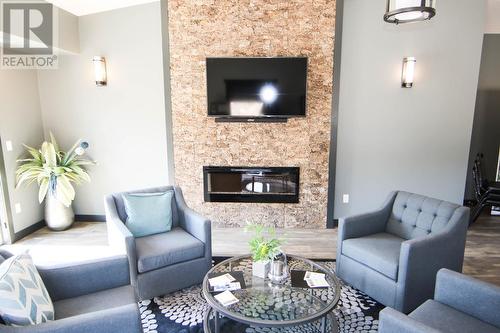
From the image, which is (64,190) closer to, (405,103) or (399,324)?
(399,324)

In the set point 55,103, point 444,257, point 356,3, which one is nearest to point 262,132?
point 356,3

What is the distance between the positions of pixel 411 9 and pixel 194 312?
2.55 m

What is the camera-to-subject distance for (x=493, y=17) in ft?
15.4

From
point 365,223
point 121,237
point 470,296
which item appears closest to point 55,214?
point 121,237

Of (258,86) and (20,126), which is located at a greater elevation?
(258,86)

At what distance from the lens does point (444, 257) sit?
257 cm

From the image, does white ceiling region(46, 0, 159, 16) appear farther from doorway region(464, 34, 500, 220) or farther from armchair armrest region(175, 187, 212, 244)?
doorway region(464, 34, 500, 220)

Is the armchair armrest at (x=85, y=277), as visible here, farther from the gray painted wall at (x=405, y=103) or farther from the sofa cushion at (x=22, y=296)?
the gray painted wall at (x=405, y=103)

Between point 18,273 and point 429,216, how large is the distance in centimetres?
307

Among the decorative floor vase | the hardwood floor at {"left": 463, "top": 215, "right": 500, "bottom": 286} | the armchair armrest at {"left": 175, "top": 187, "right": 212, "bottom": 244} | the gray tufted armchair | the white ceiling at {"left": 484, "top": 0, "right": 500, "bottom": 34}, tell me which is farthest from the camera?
the white ceiling at {"left": 484, "top": 0, "right": 500, "bottom": 34}

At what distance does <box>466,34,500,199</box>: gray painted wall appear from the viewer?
511cm

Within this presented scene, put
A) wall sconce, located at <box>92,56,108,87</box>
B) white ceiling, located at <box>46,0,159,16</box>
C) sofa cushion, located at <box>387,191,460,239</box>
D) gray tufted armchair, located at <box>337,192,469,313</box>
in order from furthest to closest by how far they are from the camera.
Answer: wall sconce, located at <box>92,56,108,87</box> < white ceiling, located at <box>46,0,159,16</box> < sofa cushion, located at <box>387,191,460,239</box> < gray tufted armchair, located at <box>337,192,469,313</box>

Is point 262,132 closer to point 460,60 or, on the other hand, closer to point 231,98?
point 231,98

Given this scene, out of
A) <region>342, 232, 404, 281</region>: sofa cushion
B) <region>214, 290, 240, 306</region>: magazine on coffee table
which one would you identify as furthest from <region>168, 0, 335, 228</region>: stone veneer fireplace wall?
<region>214, 290, 240, 306</region>: magazine on coffee table
